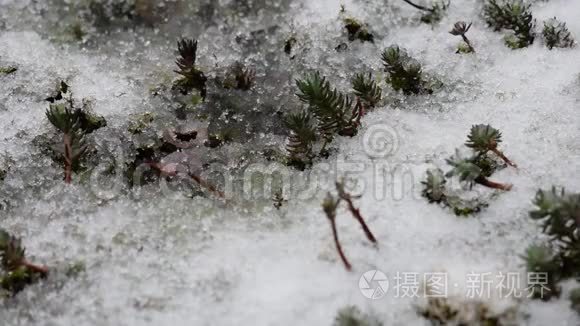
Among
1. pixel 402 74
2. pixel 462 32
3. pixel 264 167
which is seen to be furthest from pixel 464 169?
pixel 462 32

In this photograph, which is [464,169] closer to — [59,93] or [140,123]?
[140,123]

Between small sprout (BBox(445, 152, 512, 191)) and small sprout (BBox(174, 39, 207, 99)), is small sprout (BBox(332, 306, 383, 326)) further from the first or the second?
small sprout (BBox(174, 39, 207, 99))

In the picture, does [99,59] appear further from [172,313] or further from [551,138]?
[551,138]

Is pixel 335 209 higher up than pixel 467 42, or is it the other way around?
pixel 467 42

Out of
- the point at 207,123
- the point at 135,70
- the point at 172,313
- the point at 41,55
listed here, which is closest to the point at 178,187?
the point at 207,123

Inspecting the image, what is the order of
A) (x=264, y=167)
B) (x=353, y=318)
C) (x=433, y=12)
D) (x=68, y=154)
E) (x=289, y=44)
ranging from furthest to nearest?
1. (x=433, y=12)
2. (x=289, y=44)
3. (x=264, y=167)
4. (x=68, y=154)
5. (x=353, y=318)

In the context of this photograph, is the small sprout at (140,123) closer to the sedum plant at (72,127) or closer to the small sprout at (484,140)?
the sedum plant at (72,127)

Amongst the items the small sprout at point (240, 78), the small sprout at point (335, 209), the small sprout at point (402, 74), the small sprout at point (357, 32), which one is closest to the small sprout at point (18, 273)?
the small sprout at point (335, 209)
